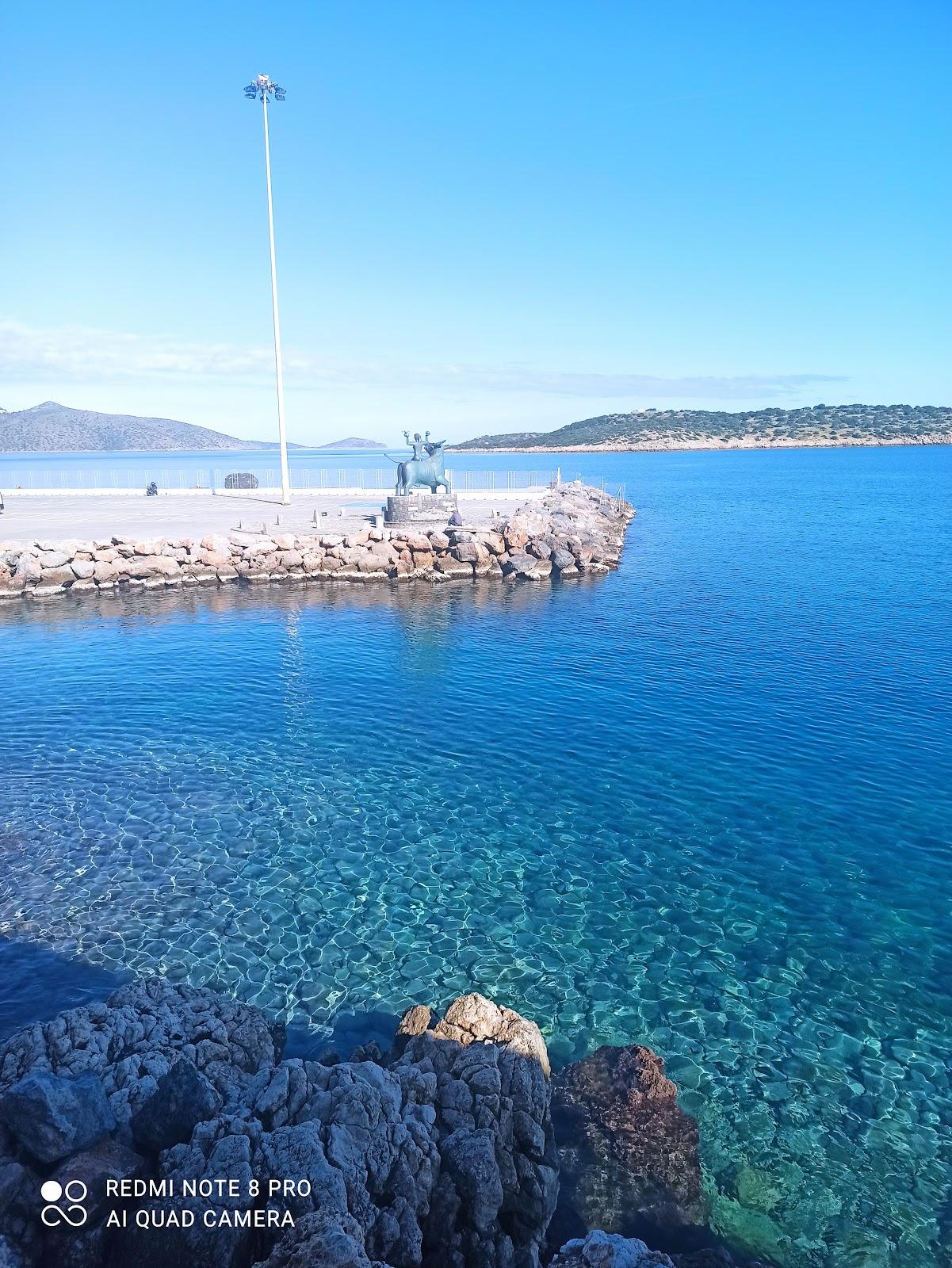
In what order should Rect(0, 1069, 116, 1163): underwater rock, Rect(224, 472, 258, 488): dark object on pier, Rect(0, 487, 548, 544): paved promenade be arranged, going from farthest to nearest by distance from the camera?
1. Rect(224, 472, 258, 488): dark object on pier
2. Rect(0, 487, 548, 544): paved promenade
3. Rect(0, 1069, 116, 1163): underwater rock

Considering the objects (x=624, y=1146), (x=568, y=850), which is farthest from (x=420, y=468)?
(x=624, y=1146)

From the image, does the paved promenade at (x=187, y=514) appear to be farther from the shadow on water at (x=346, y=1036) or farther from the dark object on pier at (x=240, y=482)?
the shadow on water at (x=346, y=1036)

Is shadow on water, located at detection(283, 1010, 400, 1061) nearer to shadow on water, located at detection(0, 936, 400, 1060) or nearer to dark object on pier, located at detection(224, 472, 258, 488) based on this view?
shadow on water, located at detection(0, 936, 400, 1060)

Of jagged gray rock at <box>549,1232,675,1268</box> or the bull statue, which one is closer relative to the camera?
jagged gray rock at <box>549,1232,675,1268</box>

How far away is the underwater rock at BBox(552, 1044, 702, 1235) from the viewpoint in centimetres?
812

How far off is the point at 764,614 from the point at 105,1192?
3037 centimetres

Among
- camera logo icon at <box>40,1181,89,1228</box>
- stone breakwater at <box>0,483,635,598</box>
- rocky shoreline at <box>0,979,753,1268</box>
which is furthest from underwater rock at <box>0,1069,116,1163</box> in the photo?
stone breakwater at <box>0,483,635,598</box>

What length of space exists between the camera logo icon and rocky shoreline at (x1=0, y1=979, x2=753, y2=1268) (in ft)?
0.05

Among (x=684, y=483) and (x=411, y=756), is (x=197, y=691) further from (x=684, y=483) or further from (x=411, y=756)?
(x=684, y=483)

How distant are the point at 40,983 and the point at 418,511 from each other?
113 ft

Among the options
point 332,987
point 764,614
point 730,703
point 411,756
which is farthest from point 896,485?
point 332,987

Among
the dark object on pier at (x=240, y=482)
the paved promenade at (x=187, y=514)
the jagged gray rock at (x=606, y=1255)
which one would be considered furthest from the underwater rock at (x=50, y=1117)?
the dark object on pier at (x=240, y=482)

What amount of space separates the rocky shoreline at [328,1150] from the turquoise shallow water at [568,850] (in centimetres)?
105

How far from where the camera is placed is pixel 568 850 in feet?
49.2
